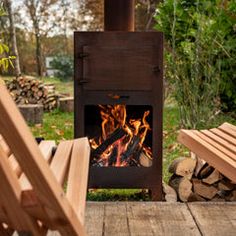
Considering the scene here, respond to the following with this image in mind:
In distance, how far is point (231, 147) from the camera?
2.95m

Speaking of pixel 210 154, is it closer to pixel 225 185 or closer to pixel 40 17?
pixel 225 185

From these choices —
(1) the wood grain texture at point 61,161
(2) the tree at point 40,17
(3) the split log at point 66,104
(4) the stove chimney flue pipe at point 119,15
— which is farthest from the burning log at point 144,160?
(2) the tree at point 40,17

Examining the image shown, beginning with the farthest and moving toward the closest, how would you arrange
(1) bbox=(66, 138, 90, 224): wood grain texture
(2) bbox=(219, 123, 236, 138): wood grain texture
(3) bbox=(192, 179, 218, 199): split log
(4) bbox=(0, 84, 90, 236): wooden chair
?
(3) bbox=(192, 179, 218, 199): split log → (2) bbox=(219, 123, 236, 138): wood grain texture → (1) bbox=(66, 138, 90, 224): wood grain texture → (4) bbox=(0, 84, 90, 236): wooden chair

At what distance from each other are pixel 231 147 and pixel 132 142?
1.03m

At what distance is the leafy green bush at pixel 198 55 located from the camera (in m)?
6.67

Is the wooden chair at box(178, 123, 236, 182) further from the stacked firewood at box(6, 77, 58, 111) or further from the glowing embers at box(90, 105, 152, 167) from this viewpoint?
the stacked firewood at box(6, 77, 58, 111)


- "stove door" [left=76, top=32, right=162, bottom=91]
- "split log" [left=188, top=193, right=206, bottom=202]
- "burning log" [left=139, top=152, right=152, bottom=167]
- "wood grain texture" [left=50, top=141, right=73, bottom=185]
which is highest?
"stove door" [left=76, top=32, right=162, bottom=91]

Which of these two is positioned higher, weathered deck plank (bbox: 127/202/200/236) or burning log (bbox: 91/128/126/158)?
burning log (bbox: 91/128/126/158)

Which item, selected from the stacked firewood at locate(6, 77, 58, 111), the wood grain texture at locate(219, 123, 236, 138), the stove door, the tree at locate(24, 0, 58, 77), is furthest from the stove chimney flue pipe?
the tree at locate(24, 0, 58, 77)

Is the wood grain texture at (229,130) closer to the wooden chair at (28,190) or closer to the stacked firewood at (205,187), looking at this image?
the stacked firewood at (205,187)

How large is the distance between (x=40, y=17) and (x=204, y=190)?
13773mm

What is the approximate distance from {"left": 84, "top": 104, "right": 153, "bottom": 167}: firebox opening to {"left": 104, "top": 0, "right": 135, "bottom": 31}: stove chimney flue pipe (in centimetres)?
48

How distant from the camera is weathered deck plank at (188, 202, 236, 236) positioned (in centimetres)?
311

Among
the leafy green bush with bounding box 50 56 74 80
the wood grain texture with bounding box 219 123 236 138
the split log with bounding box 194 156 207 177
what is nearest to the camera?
the wood grain texture with bounding box 219 123 236 138
